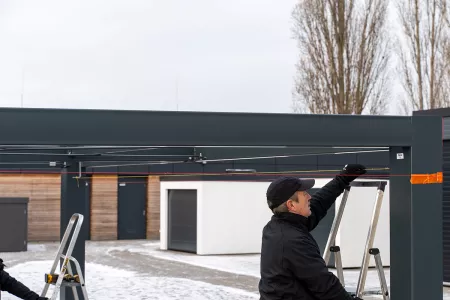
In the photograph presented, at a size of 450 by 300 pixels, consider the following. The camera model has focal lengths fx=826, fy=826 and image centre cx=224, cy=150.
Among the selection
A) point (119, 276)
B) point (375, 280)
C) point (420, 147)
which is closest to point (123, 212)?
point (119, 276)

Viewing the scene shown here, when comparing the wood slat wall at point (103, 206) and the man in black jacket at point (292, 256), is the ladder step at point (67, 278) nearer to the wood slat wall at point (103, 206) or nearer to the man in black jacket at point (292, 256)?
the man in black jacket at point (292, 256)

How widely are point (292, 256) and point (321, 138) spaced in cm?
242

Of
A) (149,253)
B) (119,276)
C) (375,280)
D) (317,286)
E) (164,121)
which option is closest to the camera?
(317,286)

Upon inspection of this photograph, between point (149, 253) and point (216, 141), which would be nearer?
point (216, 141)

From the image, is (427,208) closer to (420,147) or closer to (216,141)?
(420,147)

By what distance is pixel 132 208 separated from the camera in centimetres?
2736

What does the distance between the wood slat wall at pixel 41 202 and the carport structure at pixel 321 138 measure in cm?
2036

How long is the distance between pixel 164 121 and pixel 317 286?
2.33 m

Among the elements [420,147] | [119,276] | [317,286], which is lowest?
[119,276]

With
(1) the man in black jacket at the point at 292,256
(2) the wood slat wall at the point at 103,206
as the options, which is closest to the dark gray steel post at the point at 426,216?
(1) the man in black jacket at the point at 292,256

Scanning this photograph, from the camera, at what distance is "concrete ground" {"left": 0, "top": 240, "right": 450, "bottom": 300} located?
1414 cm

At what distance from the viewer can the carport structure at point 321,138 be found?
5828mm

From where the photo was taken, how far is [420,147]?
6766 mm

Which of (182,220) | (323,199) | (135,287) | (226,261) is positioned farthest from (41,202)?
(323,199)
